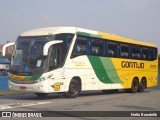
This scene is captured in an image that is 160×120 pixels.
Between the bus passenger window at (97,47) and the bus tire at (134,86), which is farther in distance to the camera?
the bus tire at (134,86)

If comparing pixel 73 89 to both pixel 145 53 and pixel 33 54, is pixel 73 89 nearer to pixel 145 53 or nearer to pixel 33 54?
pixel 33 54

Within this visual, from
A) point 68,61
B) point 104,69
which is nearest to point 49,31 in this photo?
point 68,61

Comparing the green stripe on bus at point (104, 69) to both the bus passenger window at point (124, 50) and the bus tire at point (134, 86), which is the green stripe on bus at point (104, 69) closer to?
the bus passenger window at point (124, 50)

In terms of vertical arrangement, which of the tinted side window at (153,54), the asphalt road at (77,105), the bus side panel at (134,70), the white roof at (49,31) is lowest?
the asphalt road at (77,105)

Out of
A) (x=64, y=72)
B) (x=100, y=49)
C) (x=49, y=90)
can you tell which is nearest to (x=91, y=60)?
(x=100, y=49)

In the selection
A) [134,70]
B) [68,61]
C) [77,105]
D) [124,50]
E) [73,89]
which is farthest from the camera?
[134,70]

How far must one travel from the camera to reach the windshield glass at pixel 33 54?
60.0 feet

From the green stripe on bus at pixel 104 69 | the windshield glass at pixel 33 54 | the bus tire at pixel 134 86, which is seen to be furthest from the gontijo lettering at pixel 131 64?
the windshield glass at pixel 33 54

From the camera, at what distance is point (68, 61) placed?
19422mm

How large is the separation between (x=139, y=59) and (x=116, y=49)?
3.44 m

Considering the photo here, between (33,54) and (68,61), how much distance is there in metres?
1.88

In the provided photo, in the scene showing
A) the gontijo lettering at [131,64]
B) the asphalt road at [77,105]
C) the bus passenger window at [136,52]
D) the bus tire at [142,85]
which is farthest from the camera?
the bus tire at [142,85]

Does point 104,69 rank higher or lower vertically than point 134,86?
higher

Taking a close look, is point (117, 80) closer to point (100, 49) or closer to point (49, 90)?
point (100, 49)
